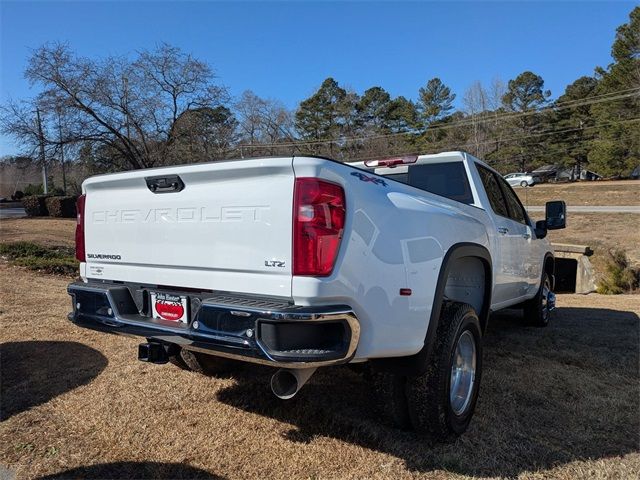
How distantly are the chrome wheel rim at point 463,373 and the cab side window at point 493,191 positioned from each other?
1555 mm

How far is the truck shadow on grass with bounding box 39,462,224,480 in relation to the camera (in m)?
2.77

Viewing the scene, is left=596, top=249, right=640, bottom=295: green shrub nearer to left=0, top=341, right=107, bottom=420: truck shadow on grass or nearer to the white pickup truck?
the white pickup truck

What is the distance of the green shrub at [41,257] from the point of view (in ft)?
31.1

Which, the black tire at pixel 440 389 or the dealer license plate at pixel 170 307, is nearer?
the dealer license plate at pixel 170 307

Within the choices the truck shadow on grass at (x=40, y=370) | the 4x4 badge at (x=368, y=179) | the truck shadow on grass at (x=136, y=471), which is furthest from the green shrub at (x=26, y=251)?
the 4x4 badge at (x=368, y=179)

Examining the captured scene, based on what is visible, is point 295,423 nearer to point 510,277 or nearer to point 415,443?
point 415,443

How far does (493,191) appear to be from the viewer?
188 inches

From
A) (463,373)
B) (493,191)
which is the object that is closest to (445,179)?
(493,191)

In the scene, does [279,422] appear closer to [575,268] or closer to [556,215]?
[556,215]

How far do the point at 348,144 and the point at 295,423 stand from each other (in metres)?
47.6

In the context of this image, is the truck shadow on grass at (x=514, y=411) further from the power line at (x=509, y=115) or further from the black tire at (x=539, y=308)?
the power line at (x=509, y=115)

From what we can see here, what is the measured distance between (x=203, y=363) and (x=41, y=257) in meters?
7.95

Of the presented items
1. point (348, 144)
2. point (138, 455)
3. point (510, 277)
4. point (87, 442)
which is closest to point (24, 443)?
point (87, 442)

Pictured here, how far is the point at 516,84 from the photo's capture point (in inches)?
2239
